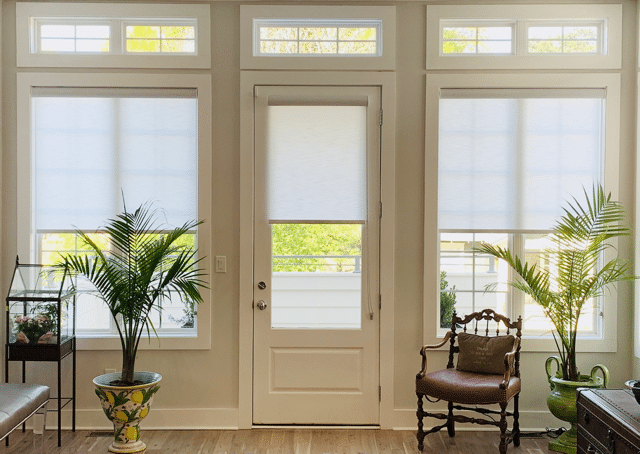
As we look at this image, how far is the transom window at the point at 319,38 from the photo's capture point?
4219 millimetres

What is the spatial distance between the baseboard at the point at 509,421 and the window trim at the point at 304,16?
101 inches

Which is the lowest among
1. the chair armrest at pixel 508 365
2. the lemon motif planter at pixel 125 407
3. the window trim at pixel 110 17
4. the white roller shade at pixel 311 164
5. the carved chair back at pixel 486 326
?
the lemon motif planter at pixel 125 407

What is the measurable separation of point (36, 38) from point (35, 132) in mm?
697

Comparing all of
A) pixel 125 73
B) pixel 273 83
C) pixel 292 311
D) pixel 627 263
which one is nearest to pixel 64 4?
pixel 125 73

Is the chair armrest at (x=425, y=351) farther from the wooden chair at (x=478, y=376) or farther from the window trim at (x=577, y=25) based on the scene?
the window trim at (x=577, y=25)

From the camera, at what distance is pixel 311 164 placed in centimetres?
416

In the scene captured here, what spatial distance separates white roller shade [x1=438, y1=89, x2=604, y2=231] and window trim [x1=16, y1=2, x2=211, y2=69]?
1.85 metres

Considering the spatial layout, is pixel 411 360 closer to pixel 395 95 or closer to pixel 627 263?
pixel 627 263

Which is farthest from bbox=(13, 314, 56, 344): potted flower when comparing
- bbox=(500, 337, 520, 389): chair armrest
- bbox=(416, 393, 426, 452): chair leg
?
bbox=(500, 337, 520, 389): chair armrest

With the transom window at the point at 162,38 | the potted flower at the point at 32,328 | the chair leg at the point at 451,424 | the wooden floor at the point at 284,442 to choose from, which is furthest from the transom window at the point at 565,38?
the potted flower at the point at 32,328

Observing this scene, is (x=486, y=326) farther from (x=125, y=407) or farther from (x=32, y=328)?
(x=32, y=328)

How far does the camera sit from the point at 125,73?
4.13 meters

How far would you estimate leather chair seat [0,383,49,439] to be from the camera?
2979 millimetres

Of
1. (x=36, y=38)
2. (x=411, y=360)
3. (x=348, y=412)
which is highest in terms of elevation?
(x=36, y=38)
